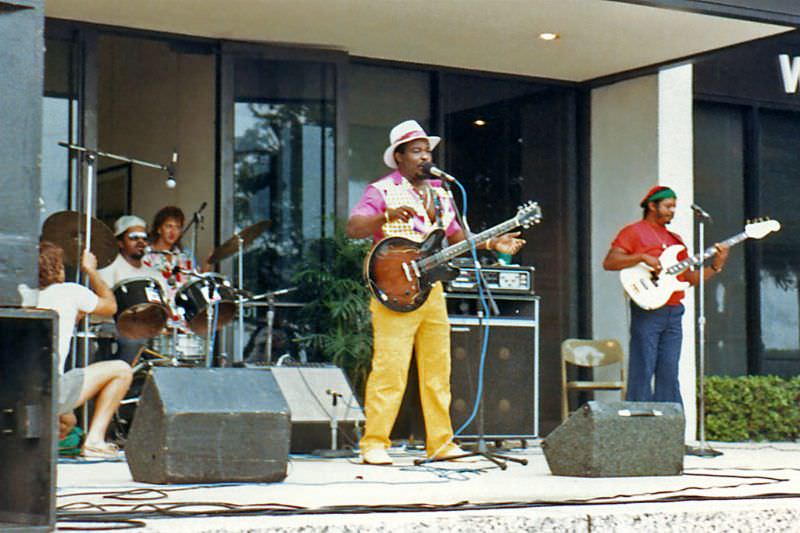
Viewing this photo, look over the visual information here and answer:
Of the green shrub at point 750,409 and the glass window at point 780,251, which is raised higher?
the glass window at point 780,251

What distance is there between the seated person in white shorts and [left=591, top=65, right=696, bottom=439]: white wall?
4308 mm

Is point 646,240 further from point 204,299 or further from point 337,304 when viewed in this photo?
point 204,299

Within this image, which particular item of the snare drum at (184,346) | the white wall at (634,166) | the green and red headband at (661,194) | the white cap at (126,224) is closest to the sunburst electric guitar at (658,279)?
the green and red headband at (661,194)

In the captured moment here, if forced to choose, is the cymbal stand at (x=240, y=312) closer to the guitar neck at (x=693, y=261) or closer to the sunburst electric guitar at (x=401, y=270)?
the sunburst electric guitar at (x=401, y=270)

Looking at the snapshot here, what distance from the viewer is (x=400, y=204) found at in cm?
691

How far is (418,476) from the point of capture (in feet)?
20.2

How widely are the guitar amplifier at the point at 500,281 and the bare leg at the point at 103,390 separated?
231cm

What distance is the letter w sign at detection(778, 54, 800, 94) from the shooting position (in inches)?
465

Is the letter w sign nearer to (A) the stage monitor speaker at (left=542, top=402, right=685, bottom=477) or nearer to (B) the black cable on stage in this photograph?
(A) the stage monitor speaker at (left=542, top=402, right=685, bottom=477)

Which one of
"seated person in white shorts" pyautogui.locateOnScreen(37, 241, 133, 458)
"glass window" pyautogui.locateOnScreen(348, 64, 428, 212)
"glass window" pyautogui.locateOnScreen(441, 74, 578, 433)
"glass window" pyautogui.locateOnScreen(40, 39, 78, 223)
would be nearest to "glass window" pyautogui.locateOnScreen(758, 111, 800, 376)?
"glass window" pyautogui.locateOnScreen(441, 74, 578, 433)

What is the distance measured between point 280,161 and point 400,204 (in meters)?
2.68

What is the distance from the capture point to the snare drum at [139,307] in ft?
26.3

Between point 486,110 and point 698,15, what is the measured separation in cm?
246

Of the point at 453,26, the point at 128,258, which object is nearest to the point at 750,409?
the point at 453,26
